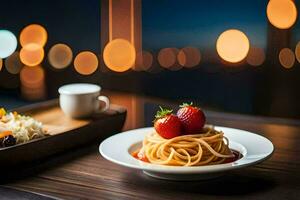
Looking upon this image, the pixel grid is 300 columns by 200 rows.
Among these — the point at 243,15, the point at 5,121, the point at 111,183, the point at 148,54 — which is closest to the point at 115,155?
the point at 111,183

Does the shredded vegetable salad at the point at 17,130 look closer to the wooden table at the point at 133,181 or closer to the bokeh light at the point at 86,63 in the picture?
the wooden table at the point at 133,181

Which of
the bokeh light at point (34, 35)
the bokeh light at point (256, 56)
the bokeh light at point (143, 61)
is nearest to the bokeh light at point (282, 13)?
the bokeh light at point (256, 56)

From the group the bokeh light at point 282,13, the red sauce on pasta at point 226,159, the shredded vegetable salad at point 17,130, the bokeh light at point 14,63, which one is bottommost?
the bokeh light at point 14,63

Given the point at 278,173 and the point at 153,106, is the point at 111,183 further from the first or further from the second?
the point at 153,106

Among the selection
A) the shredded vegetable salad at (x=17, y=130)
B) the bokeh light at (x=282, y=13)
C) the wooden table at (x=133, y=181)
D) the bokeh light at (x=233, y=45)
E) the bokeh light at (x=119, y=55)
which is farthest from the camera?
the bokeh light at (x=119, y=55)

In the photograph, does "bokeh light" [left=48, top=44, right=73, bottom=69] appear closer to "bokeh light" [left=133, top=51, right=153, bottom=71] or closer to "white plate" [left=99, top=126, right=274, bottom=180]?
"bokeh light" [left=133, top=51, right=153, bottom=71]

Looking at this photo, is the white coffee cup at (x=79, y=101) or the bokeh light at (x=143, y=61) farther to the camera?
the bokeh light at (x=143, y=61)
